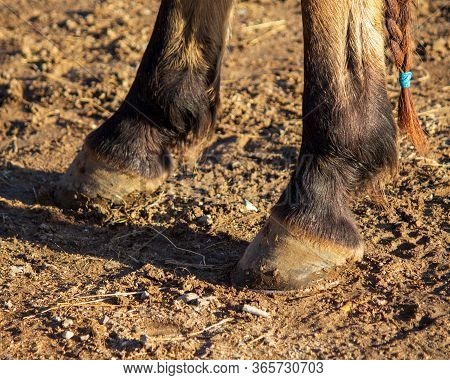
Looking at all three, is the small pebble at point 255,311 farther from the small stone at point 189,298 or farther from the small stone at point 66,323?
the small stone at point 66,323

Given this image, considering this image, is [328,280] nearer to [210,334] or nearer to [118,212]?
[210,334]

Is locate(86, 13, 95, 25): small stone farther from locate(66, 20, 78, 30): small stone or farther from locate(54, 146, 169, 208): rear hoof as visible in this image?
locate(54, 146, 169, 208): rear hoof

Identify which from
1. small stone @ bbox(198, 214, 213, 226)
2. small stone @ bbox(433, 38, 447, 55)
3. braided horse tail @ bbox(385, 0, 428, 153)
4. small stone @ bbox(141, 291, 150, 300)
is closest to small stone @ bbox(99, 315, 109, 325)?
small stone @ bbox(141, 291, 150, 300)

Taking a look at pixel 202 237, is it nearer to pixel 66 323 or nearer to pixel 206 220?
pixel 206 220

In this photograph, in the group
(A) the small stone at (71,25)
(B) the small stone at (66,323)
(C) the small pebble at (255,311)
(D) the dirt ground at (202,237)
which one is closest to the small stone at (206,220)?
(D) the dirt ground at (202,237)

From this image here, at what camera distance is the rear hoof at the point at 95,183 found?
3.19m

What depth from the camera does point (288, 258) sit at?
8.86 feet

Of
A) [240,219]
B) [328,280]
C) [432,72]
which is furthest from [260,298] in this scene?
[432,72]

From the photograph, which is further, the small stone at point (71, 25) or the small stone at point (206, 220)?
the small stone at point (71, 25)

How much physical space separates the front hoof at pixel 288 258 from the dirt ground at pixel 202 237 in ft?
0.15

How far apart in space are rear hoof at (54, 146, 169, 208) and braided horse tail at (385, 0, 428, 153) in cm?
92

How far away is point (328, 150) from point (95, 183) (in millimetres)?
930

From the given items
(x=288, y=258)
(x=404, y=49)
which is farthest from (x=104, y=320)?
(x=404, y=49)

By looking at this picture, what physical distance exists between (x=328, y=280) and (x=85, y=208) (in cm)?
98
